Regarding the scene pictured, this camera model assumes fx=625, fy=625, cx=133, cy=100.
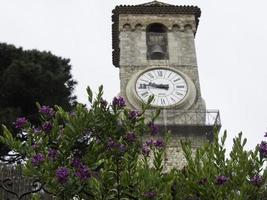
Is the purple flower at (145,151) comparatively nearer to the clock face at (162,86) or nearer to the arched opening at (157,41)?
the clock face at (162,86)

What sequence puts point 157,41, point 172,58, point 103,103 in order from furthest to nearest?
point 157,41 → point 172,58 → point 103,103

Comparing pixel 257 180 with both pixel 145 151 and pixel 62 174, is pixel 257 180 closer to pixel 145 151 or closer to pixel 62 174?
pixel 145 151

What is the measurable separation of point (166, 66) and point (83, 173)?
51.8 ft

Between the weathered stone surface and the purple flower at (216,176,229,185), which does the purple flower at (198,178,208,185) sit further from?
the weathered stone surface

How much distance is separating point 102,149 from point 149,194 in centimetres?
75

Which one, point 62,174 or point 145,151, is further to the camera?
point 145,151

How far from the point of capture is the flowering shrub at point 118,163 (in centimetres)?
510

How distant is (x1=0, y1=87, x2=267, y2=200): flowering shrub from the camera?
510 centimetres

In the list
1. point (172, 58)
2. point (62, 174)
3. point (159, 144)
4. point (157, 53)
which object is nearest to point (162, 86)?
point (172, 58)

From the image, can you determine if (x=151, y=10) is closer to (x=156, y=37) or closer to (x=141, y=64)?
(x=156, y=37)

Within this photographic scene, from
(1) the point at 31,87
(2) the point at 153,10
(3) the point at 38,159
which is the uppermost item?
(2) the point at 153,10

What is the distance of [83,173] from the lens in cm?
507

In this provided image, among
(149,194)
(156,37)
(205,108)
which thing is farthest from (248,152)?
(156,37)

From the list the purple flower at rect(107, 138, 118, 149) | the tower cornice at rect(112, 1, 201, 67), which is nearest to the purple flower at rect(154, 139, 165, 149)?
the purple flower at rect(107, 138, 118, 149)
